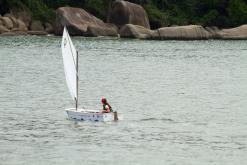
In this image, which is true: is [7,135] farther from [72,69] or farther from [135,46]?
[135,46]

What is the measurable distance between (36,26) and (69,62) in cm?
7264

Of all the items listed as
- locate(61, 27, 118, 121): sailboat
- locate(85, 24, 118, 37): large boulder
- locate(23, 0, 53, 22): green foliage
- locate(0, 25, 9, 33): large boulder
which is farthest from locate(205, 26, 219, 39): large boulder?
locate(61, 27, 118, 121): sailboat

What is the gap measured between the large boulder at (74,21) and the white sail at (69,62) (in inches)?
2422

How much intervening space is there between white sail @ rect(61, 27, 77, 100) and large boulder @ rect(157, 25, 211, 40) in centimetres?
6611

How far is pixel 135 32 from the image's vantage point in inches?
4464

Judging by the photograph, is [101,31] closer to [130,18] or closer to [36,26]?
[130,18]

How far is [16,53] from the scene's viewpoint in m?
89.1

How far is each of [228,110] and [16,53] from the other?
41.4 m

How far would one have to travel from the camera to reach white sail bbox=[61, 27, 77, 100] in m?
47.7

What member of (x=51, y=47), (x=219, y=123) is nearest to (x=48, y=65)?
(x=51, y=47)

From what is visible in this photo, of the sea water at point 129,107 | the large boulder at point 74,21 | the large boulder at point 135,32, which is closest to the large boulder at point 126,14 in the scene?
the large boulder at point 74,21

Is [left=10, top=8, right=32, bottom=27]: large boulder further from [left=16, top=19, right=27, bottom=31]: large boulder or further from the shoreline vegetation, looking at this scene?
[left=16, top=19, right=27, bottom=31]: large boulder

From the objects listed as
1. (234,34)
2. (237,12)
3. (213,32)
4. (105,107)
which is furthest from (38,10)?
(105,107)

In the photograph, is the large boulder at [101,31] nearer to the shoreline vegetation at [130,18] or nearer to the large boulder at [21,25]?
the shoreline vegetation at [130,18]
